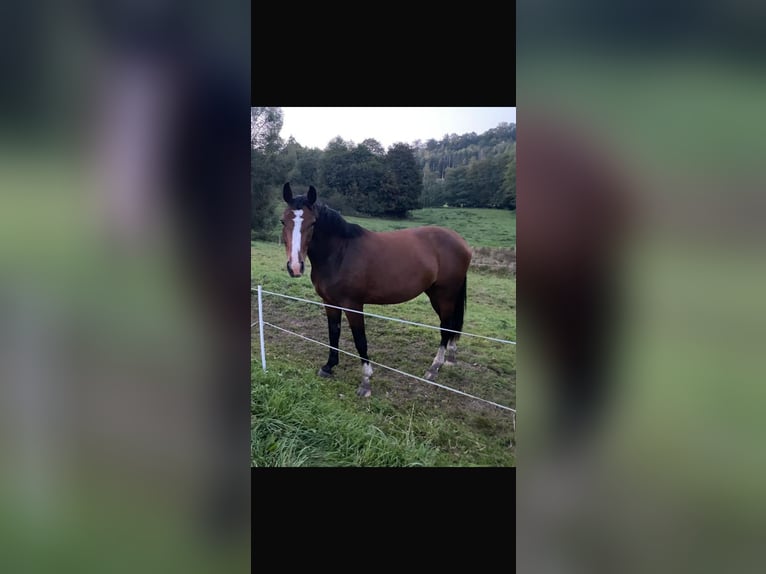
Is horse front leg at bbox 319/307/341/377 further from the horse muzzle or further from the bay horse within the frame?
the horse muzzle

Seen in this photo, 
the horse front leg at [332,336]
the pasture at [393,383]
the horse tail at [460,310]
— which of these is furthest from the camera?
the horse front leg at [332,336]

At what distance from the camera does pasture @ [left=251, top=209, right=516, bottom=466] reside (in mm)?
2676

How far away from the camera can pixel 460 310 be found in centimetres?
280

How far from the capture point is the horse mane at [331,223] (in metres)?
2.82

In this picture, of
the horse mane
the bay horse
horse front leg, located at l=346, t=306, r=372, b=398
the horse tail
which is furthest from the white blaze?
the horse tail
